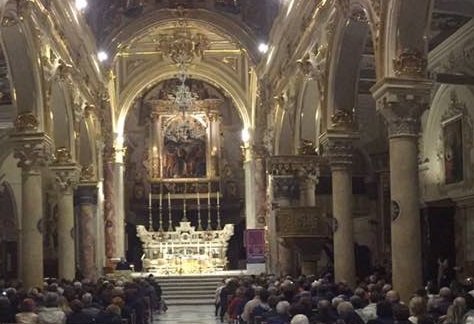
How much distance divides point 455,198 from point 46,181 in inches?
572

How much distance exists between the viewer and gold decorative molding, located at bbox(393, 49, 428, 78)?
1262 centimetres

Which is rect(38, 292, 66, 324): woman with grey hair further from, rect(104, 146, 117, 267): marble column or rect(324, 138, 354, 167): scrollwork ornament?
rect(104, 146, 117, 267): marble column

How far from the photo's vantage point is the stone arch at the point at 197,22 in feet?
96.4

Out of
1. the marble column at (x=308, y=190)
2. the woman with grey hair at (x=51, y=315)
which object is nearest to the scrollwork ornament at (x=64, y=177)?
the marble column at (x=308, y=190)

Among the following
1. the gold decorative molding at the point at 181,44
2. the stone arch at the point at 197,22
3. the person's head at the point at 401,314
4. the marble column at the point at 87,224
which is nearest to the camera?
the person's head at the point at 401,314

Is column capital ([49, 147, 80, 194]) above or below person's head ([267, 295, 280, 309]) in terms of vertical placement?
above

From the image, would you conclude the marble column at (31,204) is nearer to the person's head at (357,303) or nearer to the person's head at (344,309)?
the person's head at (357,303)

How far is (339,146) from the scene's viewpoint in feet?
56.7

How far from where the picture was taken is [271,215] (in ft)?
87.0

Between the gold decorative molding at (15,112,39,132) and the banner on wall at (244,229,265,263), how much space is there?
12.0 m

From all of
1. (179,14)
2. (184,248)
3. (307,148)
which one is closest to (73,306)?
(307,148)

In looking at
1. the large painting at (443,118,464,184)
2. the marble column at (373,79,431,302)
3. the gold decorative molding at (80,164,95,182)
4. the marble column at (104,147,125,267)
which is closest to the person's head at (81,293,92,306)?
the marble column at (373,79,431,302)

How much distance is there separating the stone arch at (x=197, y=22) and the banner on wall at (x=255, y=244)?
5.80 metres

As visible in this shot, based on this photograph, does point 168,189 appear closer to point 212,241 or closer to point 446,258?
point 212,241
